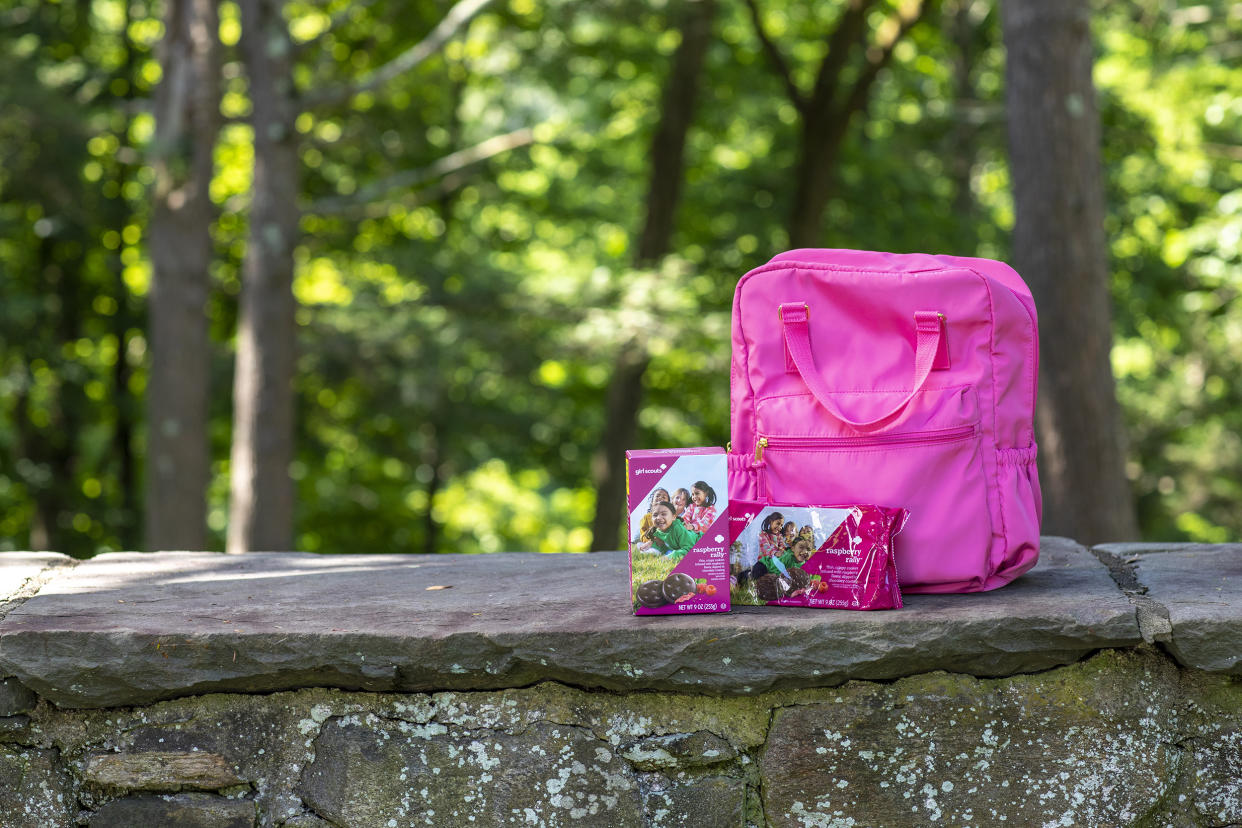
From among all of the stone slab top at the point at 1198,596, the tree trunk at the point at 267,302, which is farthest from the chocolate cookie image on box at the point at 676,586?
the tree trunk at the point at 267,302

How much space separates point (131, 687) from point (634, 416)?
778 centimetres

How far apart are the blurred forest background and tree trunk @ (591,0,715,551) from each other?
3cm

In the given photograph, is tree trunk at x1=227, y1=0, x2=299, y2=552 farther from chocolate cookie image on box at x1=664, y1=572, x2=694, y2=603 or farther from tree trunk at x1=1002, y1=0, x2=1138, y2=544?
chocolate cookie image on box at x1=664, y1=572, x2=694, y2=603

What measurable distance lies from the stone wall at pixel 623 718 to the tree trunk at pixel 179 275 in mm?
5134

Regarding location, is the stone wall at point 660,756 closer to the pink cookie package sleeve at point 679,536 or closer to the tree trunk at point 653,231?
the pink cookie package sleeve at point 679,536

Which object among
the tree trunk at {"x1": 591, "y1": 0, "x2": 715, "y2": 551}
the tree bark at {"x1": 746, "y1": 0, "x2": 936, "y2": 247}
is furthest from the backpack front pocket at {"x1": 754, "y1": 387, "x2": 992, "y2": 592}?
the tree bark at {"x1": 746, "y1": 0, "x2": 936, "y2": 247}

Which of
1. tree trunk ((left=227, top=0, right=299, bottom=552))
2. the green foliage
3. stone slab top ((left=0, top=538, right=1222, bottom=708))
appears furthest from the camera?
the green foliage

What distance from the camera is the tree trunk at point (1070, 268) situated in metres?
4.26

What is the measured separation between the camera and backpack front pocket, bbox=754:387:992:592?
1945 mm

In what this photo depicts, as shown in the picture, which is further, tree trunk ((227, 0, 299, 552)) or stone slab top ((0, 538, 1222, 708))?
tree trunk ((227, 0, 299, 552))

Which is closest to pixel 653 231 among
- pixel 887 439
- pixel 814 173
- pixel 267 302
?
pixel 814 173

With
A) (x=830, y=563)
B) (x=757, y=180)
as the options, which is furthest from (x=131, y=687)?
(x=757, y=180)

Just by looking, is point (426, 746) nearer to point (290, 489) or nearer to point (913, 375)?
point (913, 375)

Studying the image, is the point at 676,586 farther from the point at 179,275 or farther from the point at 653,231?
the point at 653,231
